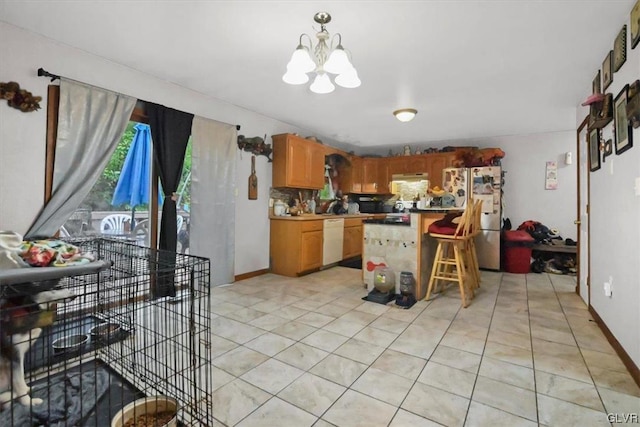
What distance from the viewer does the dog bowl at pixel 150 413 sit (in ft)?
4.41

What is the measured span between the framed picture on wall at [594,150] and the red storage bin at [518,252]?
1.98 meters

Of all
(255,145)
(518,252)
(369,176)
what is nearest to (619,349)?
(518,252)

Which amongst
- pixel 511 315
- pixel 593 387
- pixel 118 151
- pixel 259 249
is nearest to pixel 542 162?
pixel 511 315

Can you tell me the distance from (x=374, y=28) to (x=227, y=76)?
1605mm

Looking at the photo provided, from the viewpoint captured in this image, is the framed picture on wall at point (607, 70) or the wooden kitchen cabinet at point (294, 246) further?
the wooden kitchen cabinet at point (294, 246)

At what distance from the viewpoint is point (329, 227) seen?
502cm

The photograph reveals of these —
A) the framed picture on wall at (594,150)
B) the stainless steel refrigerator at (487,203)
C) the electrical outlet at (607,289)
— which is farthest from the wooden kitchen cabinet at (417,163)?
the electrical outlet at (607,289)

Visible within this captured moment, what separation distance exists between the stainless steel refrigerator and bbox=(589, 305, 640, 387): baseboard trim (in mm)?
2078

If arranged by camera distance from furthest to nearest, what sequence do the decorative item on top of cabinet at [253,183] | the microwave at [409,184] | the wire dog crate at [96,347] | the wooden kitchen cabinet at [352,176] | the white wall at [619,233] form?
the wooden kitchen cabinet at [352,176]
the microwave at [409,184]
the decorative item on top of cabinet at [253,183]
the white wall at [619,233]
the wire dog crate at [96,347]

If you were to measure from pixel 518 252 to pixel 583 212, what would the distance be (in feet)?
4.78

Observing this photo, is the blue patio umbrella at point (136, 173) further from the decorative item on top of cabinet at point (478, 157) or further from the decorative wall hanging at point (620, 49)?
the decorative item on top of cabinet at point (478, 157)

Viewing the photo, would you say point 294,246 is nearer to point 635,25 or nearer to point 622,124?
point 622,124

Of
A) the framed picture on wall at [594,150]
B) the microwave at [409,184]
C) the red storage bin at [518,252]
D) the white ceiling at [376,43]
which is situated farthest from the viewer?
the microwave at [409,184]

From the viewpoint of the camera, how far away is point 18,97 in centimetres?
230
